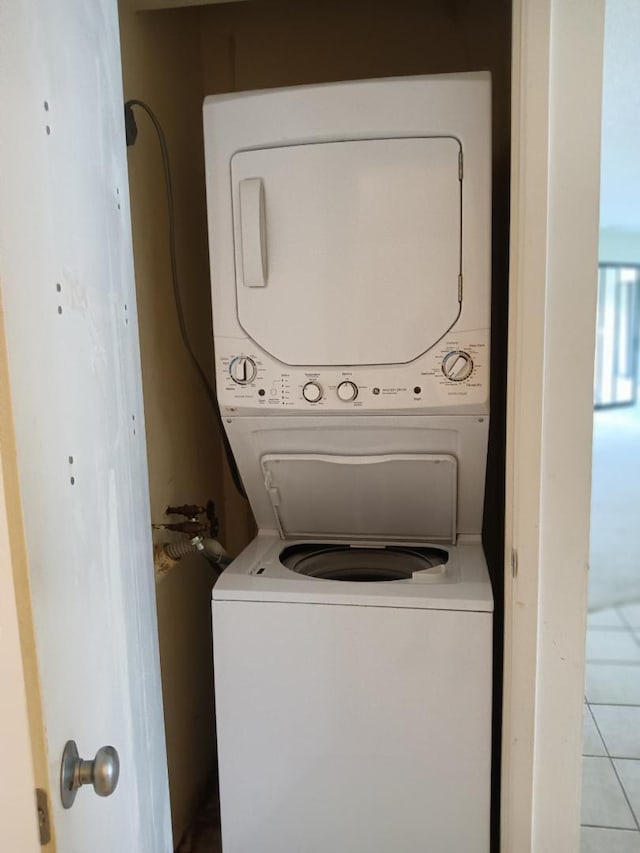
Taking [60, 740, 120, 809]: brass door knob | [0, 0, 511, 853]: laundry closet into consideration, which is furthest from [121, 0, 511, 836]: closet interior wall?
[60, 740, 120, 809]: brass door knob

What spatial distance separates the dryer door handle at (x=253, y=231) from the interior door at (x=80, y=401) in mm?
605

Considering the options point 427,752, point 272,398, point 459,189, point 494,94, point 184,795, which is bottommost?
point 184,795

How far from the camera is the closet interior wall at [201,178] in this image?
1.74 m

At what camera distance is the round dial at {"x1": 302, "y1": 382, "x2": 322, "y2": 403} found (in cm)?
158

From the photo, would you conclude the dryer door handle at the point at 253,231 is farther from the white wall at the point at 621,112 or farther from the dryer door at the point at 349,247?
the white wall at the point at 621,112

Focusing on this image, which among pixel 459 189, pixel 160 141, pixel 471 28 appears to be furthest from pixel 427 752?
pixel 471 28

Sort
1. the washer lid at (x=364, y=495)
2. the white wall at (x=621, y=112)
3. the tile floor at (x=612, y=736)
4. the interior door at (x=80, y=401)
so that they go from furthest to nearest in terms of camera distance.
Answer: the white wall at (x=621, y=112) < the tile floor at (x=612, y=736) < the washer lid at (x=364, y=495) < the interior door at (x=80, y=401)

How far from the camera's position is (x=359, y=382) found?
1560 mm

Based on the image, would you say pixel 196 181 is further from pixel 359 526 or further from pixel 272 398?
pixel 359 526

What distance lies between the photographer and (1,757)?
67cm

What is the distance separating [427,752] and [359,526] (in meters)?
0.60

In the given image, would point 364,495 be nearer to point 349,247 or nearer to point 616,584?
point 349,247

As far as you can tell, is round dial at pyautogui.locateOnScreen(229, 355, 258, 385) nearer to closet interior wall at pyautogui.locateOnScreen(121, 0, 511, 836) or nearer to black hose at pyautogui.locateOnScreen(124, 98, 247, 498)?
black hose at pyautogui.locateOnScreen(124, 98, 247, 498)

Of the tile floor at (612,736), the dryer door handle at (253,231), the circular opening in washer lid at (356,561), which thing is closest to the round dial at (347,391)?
the dryer door handle at (253,231)
